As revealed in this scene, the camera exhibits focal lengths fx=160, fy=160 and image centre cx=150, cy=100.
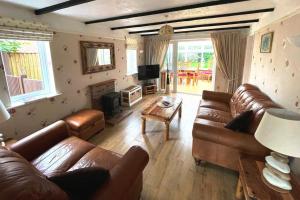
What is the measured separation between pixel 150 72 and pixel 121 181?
16.3 feet

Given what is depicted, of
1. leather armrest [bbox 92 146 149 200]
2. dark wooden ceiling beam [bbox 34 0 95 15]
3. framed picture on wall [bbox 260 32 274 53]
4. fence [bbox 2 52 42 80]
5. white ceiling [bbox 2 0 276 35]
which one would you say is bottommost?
leather armrest [bbox 92 146 149 200]

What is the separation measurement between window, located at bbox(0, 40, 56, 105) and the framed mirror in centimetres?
77

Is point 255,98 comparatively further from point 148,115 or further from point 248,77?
point 248,77

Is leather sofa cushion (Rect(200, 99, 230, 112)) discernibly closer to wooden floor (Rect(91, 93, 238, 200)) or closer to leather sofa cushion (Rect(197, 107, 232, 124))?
leather sofa cushion (Rect(197, 107, 232, 124))

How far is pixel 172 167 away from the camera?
2.31m

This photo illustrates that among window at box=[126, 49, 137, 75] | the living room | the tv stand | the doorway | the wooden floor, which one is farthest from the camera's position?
the doorway

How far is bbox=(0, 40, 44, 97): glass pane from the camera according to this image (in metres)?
2.33

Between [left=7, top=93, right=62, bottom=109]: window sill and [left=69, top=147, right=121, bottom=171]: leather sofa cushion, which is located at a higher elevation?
[left=7, top=93, right=62, bottom=109]: window sill

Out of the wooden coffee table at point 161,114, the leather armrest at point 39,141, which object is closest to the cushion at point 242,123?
the wooden coffee table at point 161,114

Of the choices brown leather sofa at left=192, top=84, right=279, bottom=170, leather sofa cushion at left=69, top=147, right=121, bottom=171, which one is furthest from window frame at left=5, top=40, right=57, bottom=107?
brown leather sofa at left=192, top=84, right=279, bottom=170

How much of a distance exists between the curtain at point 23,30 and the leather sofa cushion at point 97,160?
6.32ft

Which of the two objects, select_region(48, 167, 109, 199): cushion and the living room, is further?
the living room

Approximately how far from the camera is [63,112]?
3.20m

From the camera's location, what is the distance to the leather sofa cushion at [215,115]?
270 cm
